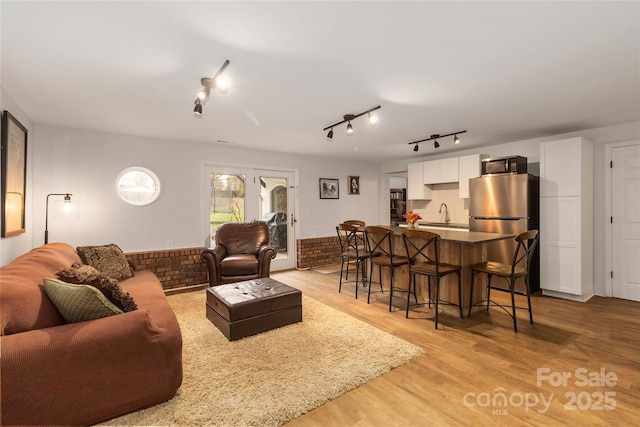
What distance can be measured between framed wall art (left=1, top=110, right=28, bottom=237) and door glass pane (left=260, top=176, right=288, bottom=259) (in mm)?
3257

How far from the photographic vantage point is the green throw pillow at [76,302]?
5.83 ft

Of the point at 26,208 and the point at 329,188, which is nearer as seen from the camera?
the point at 26,208

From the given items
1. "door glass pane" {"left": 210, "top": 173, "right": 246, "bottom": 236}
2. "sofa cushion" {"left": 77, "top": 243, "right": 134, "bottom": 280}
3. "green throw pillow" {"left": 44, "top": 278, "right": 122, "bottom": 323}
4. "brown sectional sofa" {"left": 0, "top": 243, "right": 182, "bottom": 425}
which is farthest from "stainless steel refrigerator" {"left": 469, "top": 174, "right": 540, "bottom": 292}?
"sofa cushion" {"left": 77, "top": 243, "right": 134, "bottom": 280}

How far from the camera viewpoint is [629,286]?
402 cm

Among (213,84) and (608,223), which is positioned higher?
(213,84)

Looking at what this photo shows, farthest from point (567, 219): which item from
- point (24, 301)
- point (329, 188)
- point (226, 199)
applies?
point (24, 301)

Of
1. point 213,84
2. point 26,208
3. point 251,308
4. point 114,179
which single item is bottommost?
point 251,308

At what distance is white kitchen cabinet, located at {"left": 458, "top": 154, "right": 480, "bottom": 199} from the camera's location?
5.17 m

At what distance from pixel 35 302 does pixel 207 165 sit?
3.67 m

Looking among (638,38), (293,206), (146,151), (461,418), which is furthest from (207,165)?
(638,38)

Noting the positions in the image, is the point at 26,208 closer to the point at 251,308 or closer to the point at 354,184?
the point at 251,308

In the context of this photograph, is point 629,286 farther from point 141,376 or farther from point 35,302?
point 35,302

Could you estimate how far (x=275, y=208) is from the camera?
19.5 ft

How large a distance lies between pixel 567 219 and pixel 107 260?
19.1ft
